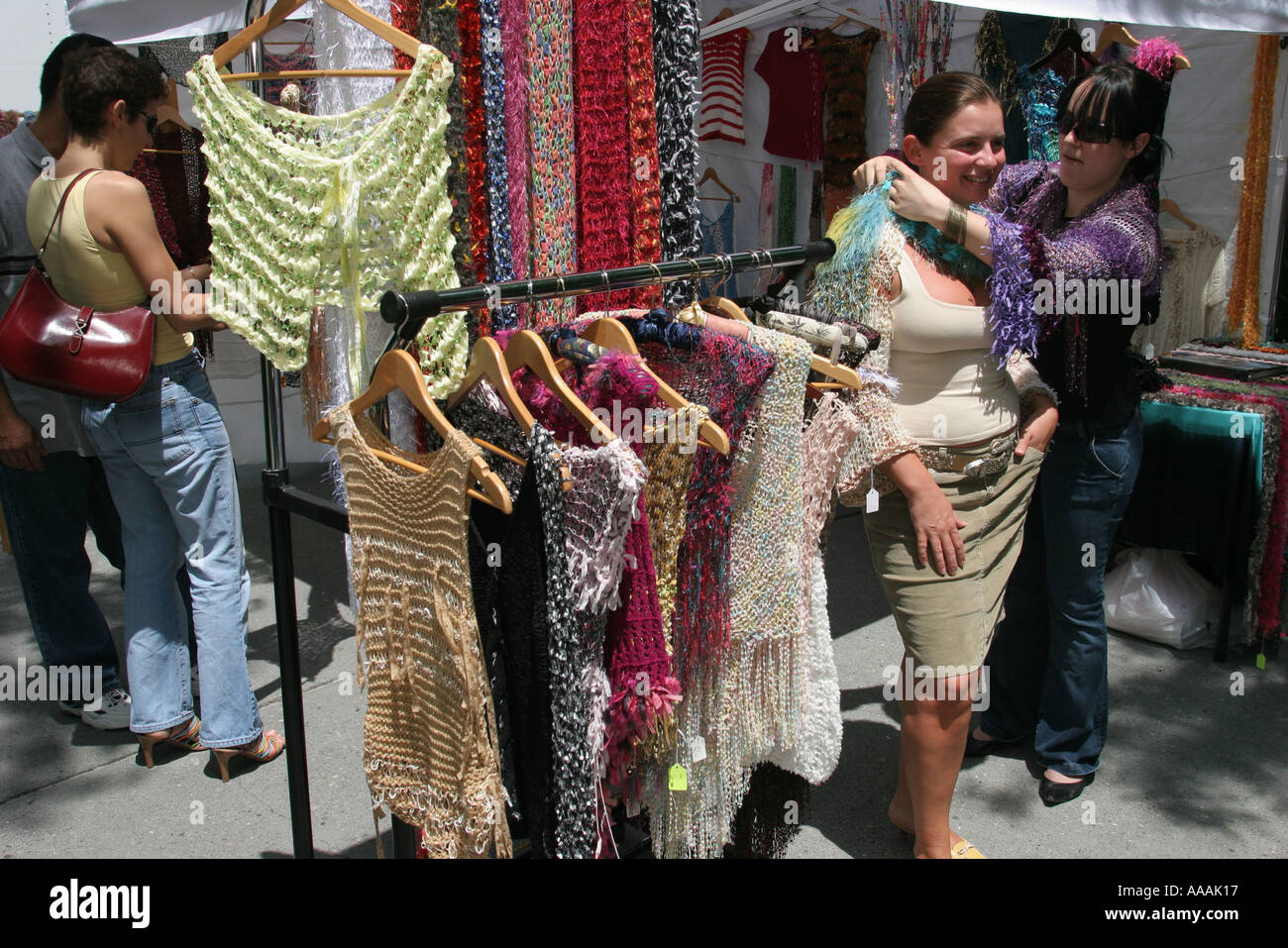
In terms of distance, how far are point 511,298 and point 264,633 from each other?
308cm

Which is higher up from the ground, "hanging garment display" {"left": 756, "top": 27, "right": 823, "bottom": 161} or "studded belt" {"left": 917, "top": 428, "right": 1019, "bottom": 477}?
"hanging garment display" {"left": 756, "top": 27, "right": 823, "bottom": 161}

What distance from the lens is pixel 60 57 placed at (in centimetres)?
275

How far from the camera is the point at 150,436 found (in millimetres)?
2752

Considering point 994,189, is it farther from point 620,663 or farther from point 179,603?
point 179,603

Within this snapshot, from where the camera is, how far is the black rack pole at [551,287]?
1.45m

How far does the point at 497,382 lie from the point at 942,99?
1.29 metres

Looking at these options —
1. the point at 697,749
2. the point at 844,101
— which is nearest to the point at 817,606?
the point at 697,749

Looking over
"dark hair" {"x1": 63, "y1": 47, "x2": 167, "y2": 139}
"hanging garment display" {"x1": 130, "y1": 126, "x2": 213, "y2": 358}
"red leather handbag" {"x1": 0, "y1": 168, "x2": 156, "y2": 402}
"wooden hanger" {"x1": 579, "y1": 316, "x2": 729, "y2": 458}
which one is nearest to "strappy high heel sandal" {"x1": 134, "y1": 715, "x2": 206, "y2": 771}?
"red leather handbag" {"x1": 0, "y1": 168, "x2": 156, "y2": 402}

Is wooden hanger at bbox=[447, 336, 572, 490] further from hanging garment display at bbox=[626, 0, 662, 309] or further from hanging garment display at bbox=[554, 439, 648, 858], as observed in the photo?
hanging garment display at bbox=[626, 0, 662, 309]

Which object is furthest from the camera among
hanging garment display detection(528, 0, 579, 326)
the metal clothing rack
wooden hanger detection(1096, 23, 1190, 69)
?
wooden hanger detection(1096, 23, 1190, 69)

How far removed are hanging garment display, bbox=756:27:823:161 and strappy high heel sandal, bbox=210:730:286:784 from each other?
Answer: 14.1 feet

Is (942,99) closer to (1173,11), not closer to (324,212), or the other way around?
(324,212)

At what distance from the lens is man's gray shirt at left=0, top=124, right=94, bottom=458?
9.75 feet

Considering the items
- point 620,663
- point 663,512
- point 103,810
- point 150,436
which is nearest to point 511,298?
point 663,512
